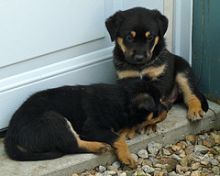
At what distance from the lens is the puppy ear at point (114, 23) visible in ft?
13.1

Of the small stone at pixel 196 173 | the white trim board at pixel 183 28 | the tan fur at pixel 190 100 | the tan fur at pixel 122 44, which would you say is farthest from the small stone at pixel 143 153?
the white trim board at pixel 183 28

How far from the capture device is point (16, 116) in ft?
12.1

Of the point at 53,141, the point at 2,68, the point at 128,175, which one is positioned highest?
the point at 2,68

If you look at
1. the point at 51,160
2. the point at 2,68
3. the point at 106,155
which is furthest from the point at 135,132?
the point at 2,68

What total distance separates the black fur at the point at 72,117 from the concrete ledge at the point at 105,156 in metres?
0.05

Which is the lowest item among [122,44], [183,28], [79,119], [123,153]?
[123,153]

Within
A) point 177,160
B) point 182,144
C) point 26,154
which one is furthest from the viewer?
point 182,144

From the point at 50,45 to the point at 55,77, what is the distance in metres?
0.22

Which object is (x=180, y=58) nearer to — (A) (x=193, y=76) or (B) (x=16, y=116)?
(A) (x=193, y=76)

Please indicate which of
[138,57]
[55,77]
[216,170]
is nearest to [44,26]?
[55,77]

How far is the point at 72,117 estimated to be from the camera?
370 centimetres

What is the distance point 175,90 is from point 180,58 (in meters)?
0.23

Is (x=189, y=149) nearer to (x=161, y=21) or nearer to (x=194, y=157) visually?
(x=194, y=157)

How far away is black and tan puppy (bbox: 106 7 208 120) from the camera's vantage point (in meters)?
3.94
